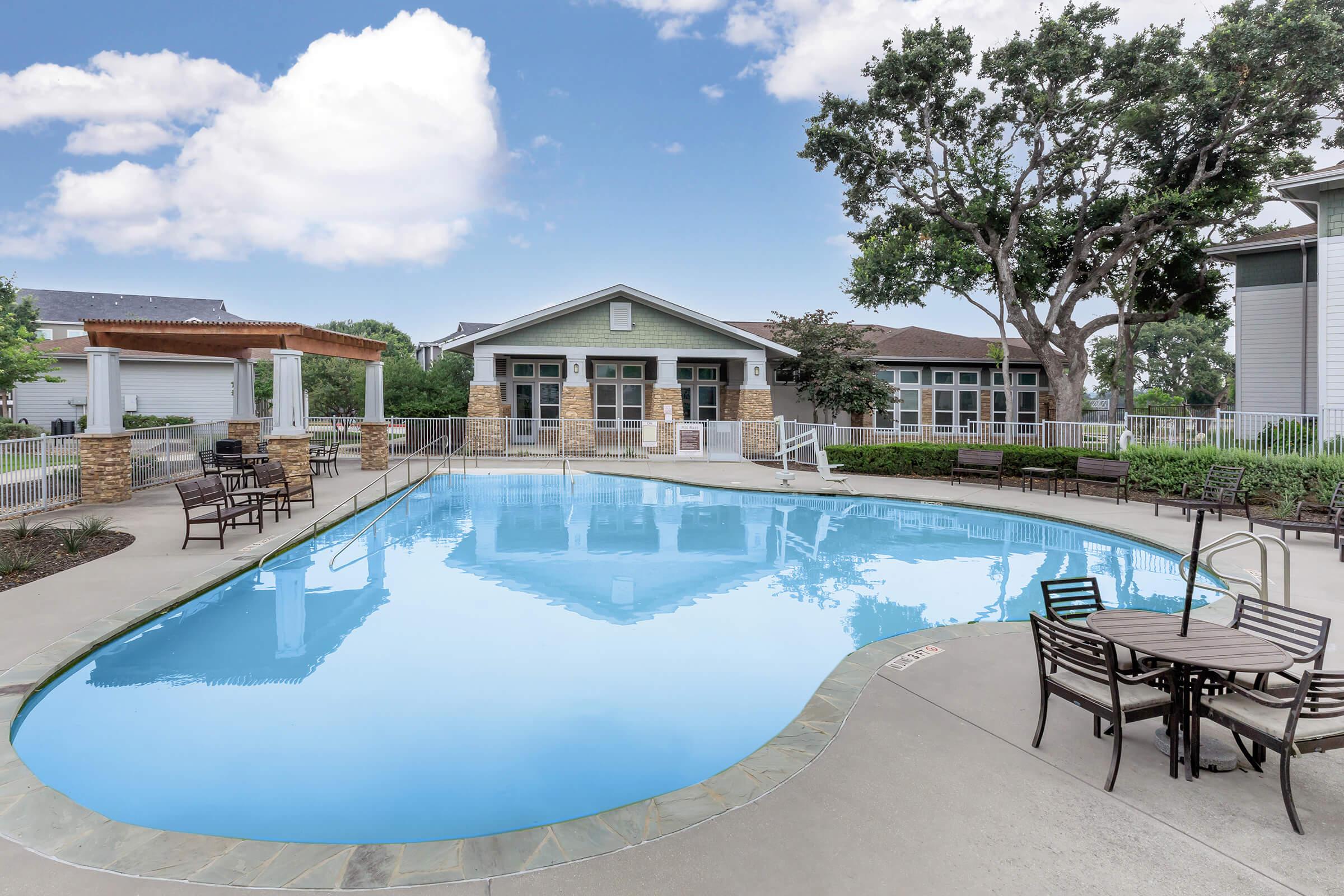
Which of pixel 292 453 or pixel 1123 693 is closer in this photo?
pixel 1123 693

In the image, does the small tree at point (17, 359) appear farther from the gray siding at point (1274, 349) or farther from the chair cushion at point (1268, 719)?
the gray siding at point (1274, 349)

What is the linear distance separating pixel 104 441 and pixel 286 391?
3.41 meters

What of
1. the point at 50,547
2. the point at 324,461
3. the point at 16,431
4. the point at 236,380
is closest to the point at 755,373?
the point at 324,461

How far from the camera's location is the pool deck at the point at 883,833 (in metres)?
2.83

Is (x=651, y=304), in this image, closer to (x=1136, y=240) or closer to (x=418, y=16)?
(x=418, y=16)

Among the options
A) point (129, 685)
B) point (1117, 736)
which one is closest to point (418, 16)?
point (129, 685)

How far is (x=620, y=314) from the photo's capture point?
2414 centimetres

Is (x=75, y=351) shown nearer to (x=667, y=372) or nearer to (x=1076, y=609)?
(x=667, y=372)

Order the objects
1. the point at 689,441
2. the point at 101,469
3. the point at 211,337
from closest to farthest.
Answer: the point at 101,469 < the point at 211,337 < the point at 689,441

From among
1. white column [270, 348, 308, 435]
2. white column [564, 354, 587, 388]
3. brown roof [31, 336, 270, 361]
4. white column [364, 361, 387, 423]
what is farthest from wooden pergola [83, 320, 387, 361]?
brown roof [31, 336, 270, 361]

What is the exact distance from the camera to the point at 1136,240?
67.5 feet

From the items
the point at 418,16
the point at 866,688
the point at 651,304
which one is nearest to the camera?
the point at 866,688

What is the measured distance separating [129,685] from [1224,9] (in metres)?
28.2

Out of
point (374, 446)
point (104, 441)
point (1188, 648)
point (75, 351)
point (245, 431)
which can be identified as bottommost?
point (1188, 648)
